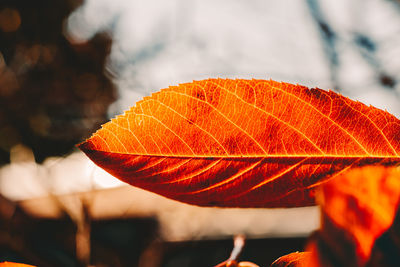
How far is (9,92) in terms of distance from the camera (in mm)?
3445

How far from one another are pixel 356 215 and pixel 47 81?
4137 millimetres

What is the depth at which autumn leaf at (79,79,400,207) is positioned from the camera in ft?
0.93

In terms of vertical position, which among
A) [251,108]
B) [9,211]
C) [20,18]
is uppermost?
[20,18]

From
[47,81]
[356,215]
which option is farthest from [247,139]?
[47,81]

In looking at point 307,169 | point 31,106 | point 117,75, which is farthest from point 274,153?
point 31,106

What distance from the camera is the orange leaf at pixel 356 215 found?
0.18 m

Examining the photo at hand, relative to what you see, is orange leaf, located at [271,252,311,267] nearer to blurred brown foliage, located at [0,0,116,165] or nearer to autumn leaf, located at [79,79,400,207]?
autumn leaf, located at [79,79,400,207]

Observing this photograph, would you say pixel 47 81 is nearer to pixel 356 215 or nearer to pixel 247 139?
pixel 247 139

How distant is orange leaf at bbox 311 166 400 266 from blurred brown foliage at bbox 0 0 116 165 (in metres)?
3.45

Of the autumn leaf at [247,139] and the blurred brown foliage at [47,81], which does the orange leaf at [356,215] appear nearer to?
the autumn leaf at [247,139]

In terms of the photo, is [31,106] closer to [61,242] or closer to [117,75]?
[117,75]

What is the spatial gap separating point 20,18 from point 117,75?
1.54 metres

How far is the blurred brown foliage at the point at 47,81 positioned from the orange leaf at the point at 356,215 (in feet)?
11.3

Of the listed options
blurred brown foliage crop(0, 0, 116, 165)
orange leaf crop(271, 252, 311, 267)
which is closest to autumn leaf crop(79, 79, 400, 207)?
orange leaf crop(271, 252, 311, 267)
